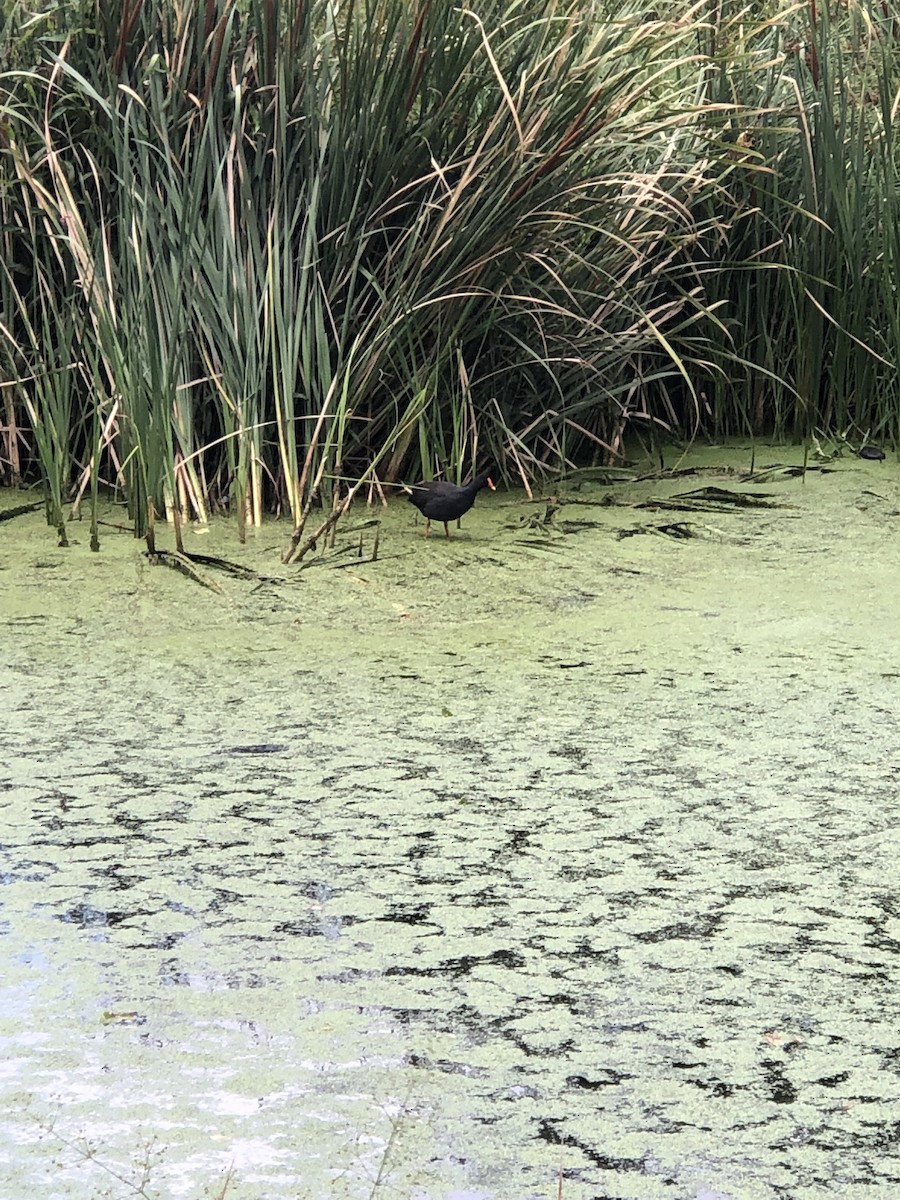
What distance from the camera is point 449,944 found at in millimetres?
1262

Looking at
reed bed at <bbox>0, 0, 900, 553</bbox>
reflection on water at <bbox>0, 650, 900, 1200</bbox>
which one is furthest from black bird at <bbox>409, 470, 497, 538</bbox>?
reflection on water at <bbox>0, 650, 900, 1200</bbox>

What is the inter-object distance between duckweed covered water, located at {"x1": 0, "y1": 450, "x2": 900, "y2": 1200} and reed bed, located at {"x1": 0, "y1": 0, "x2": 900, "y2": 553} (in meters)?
0.33

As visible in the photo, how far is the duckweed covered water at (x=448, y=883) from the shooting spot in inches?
39.2

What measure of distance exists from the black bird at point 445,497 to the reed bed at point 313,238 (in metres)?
0.10

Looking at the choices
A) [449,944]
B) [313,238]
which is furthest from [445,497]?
[449,944]

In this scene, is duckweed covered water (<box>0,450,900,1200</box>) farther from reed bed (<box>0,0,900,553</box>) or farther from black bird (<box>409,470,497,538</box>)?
reed bed (<box>0,0,900,553</box>)

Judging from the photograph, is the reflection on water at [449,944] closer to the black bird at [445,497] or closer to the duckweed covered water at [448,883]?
the duckweed covered water at [448,883]

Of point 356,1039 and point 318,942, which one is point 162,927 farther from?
point 356,1039

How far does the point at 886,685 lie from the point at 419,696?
550 mm

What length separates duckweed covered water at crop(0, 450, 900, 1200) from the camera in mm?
996

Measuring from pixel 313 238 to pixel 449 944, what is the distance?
1.63 m

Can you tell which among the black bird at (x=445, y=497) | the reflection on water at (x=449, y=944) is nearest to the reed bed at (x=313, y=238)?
the black bird at (x=445, y=497)

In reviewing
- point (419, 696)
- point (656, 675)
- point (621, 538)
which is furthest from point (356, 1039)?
point (621, 538)

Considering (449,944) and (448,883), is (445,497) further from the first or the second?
(449,944)
